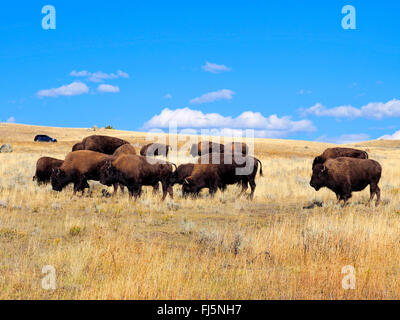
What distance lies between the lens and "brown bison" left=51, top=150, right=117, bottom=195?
51.0 ft

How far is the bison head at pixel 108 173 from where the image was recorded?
14629 millimetres

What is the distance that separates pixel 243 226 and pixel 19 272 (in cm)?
577

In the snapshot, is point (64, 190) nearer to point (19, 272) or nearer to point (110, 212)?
point (110, 212)

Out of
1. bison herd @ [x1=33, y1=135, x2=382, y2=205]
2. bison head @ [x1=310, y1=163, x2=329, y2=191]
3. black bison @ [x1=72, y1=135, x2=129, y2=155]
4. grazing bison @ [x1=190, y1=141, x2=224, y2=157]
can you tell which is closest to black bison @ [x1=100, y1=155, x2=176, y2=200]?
bison herd @ [x1=33, y1=135, x2=382, y2=205]

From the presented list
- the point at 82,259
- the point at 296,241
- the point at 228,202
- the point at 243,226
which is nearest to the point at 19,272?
the point at 82,259

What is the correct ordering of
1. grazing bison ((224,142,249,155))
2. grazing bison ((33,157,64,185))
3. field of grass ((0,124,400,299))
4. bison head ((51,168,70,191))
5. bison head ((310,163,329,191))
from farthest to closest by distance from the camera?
1. grazing bison ((224,142,249,155))
2. grazing bison ((33,157,64,185))
3. bison head ((51,168,70,191))
4. bison head ((310,163,329,191))
5. field of grass ((0,124,400,299))

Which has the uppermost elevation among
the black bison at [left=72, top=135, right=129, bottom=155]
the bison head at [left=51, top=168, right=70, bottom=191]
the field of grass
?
the black bison at [left=72, top=135, right=129, bottom=155]

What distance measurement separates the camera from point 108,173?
48.2 ft

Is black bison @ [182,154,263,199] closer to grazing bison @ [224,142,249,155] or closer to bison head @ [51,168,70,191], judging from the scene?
bison head @ [51,168,70,191]

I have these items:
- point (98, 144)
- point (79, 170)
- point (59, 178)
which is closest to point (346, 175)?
point (79, 170)

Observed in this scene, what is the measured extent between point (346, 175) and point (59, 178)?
34.1ft

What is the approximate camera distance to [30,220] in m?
10.7

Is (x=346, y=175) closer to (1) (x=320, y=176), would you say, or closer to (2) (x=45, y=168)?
(1) (x=320, y=176)
